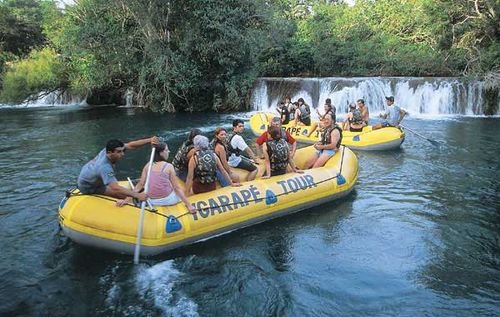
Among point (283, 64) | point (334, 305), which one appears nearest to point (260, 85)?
point (283, 64)

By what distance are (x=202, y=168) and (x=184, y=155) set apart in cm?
51

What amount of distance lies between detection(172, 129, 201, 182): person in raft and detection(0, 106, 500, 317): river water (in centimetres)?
129

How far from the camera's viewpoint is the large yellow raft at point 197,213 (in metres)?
5.80

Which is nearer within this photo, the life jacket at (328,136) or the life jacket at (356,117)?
the life jacket at (328,136)

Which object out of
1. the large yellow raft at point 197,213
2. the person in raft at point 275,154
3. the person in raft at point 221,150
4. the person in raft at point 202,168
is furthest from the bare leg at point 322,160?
the person in raft at point 202,168

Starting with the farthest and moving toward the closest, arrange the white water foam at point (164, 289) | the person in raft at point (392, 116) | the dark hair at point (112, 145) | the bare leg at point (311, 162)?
the person in raft at point (392, 116) < the bare leg at point (311, 162) < the dark hair at point (112, 145) < the white water foam at point (164, 289)

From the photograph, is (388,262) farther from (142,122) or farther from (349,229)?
(142,122)

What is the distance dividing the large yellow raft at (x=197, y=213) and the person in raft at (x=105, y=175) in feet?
0.39

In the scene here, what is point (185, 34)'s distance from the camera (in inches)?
776

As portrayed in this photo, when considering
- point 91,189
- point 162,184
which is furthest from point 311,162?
point 91,189

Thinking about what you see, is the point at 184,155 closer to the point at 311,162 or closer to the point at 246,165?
the point at 246,165

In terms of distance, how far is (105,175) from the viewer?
588cm

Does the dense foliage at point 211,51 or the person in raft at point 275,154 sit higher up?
the dense foliage at point 211,51

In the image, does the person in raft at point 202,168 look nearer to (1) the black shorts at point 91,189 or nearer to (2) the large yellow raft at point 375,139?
(1) the black shorts at point 91,189
